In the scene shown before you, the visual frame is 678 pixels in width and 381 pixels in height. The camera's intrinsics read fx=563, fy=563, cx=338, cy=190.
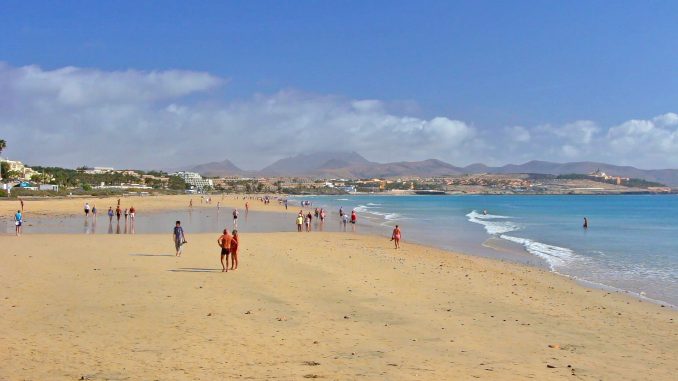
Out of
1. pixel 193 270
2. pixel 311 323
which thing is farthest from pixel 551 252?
pixel 311 323

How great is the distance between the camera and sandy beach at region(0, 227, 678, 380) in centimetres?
746

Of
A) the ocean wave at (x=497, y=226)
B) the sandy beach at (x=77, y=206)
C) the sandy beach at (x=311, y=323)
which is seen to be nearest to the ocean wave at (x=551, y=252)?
the sandy beach at (x=311, y=323)

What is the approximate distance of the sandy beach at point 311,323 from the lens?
294 inches

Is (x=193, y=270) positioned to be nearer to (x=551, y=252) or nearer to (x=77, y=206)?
(x=551, y=252)

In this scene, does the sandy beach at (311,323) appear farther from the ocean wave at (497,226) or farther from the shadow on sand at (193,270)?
the ocean wave at (497,226)

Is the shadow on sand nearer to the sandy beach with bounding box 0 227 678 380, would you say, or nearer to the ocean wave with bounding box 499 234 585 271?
the sandy beach with bounding box 0 227 678 380

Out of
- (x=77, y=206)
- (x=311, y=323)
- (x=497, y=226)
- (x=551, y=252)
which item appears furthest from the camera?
(x=77, y=206)

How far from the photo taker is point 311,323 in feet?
32.6

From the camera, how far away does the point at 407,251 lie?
23547mm

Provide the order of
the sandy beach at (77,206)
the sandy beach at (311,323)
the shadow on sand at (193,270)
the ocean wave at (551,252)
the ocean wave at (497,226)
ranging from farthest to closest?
the sandy beach at (77,206) → the ocean wave at (497,226) → the ocean wave at (551,252) → the shadow on sand at (193,270) → the sandy beach at (311,323)

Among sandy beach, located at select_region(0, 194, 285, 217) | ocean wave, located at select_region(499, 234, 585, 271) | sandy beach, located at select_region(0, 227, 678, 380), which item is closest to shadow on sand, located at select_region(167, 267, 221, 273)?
sandy beach, located at select_region(0, 227, 678, 380)

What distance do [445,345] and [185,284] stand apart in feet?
23.1

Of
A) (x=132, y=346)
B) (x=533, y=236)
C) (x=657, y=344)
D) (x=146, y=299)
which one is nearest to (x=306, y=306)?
(x=146, y=299)

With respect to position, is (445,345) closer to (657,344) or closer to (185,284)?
(657,344)
